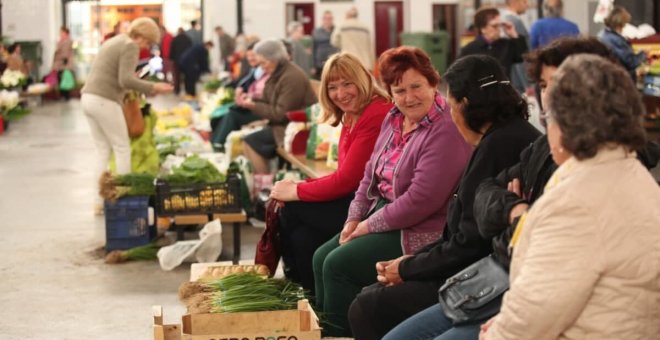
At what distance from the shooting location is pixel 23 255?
8.32 m

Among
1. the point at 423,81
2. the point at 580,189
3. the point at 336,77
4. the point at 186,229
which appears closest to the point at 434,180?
the point at 423,81

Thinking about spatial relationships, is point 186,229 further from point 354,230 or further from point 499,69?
point 499,69

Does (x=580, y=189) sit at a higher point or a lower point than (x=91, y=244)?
higher

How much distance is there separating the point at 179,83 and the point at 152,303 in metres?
22.0

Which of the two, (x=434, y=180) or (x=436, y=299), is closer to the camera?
(x=436, y=299)

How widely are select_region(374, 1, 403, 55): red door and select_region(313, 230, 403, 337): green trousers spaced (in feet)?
86.2

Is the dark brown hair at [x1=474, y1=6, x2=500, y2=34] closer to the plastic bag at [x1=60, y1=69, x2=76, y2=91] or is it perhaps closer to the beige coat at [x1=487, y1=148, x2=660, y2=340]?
the beige coat at [x1=487, y1=148, x2=660, y2=340]

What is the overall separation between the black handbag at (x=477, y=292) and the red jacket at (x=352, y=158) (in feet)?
7.07

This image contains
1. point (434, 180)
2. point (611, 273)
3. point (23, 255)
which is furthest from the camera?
point (23, 255)

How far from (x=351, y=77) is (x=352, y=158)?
0.39 meters

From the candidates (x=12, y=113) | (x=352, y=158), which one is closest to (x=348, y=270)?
(x=352, y=158)

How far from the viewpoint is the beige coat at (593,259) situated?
2.86 metres

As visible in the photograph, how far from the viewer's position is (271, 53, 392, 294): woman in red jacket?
5.77 m

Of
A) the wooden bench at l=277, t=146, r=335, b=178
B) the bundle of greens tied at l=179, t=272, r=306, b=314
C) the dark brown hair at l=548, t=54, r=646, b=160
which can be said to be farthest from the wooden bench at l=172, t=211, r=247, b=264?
the dark brown hair at l=548, t=54, r=646, b=160
